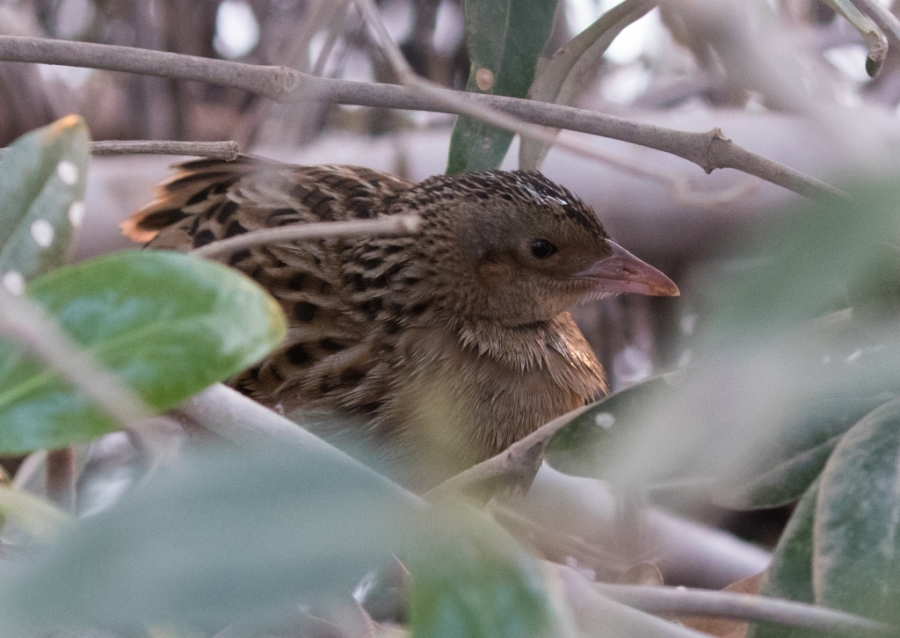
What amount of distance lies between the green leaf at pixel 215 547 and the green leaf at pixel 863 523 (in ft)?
1.15

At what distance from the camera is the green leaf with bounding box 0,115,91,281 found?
725 mm

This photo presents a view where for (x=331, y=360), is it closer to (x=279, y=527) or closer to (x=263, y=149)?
(x=279, y=527)

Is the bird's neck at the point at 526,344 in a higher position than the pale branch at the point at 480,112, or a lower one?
lower

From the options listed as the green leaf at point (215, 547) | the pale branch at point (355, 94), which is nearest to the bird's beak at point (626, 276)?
the pale branch at point (355, 94)

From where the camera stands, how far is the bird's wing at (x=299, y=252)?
1.44 m

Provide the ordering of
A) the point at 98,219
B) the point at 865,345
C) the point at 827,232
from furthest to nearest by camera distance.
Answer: the point at 98,219 → the point at 865,345 → the point at 827,232

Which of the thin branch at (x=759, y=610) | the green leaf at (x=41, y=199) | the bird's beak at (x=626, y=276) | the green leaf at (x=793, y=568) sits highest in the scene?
the green leaf at (x=41, y=199)

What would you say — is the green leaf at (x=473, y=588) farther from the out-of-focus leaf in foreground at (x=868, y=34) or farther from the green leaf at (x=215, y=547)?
the out-of-focus leaf in foreground at (x=868, y=34)

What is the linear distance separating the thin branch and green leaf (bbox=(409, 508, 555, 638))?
0.48ft

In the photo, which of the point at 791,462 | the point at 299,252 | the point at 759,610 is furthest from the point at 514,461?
the point at 299,252

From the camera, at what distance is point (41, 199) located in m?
0.73

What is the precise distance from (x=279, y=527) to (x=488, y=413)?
94cm

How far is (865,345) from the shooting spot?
83cm

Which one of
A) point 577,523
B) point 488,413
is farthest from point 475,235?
point 577,523
